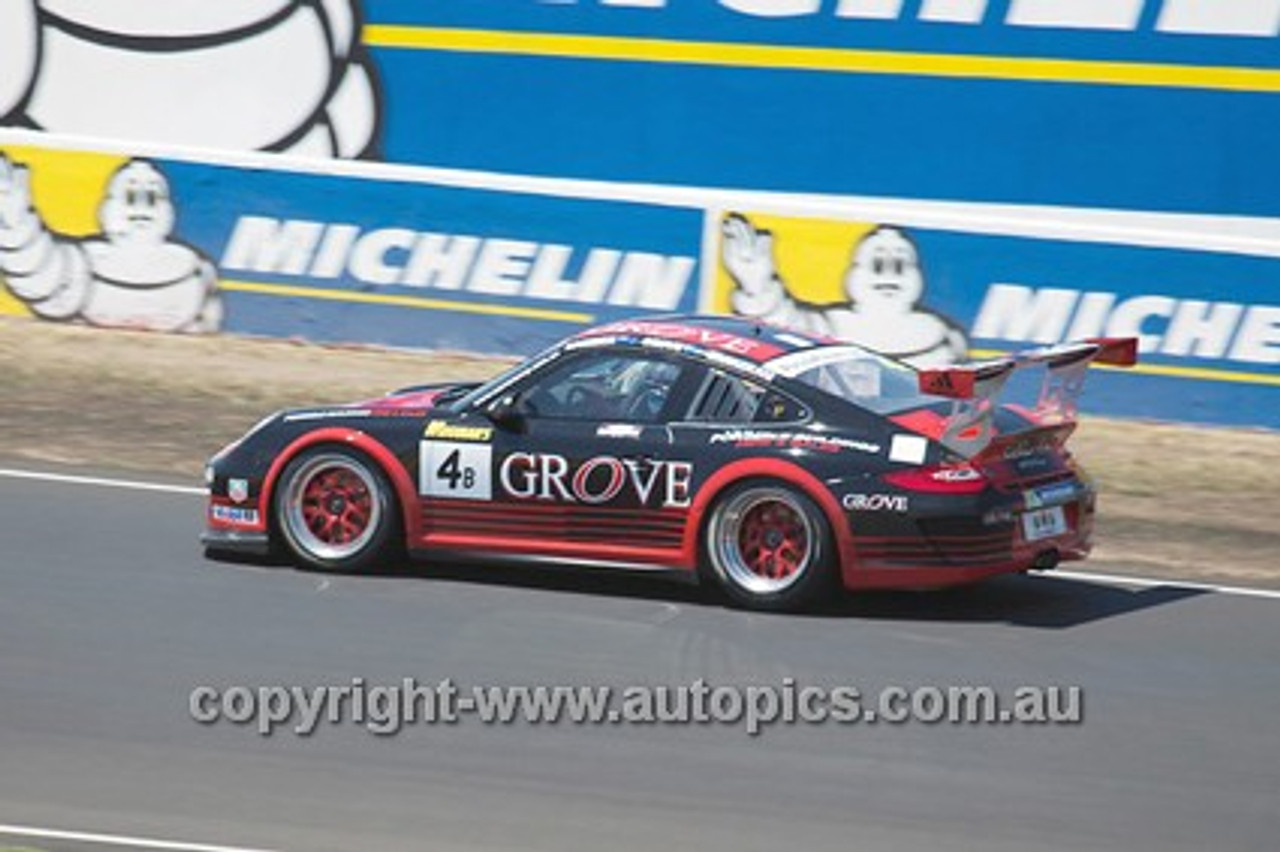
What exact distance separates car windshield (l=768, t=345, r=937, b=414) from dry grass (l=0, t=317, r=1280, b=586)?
1.81 m

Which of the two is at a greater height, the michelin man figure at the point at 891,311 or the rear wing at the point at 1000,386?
the michelin man figure at the point at 891,311

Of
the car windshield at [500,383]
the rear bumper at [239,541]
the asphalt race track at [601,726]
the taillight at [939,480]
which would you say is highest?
the car windshield at [500,383]

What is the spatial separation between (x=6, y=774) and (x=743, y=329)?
13.9ft

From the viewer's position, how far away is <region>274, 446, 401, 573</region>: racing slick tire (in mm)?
11086

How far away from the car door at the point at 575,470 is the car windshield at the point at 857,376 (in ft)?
1.65

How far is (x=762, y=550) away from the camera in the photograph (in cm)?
1063

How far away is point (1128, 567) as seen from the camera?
12.2 meters

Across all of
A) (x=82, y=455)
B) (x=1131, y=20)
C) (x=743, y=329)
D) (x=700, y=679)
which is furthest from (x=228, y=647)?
(x=1131, y=20)

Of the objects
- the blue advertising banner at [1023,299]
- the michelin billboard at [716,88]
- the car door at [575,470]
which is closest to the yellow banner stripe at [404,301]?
the blue advertising banner at [1023,299]

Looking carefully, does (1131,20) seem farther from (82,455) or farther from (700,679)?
(700,679)

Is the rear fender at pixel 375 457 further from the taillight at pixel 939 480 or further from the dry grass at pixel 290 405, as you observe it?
the dry grass at pixel 290 405

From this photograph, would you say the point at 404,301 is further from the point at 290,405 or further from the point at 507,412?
the point at 507,412

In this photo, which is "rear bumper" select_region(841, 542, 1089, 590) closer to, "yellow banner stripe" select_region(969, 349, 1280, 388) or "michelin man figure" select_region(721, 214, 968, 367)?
"yellow banner stripe" select_region(969, 349, 1280, 388)

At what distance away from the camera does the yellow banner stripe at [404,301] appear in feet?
56.0
